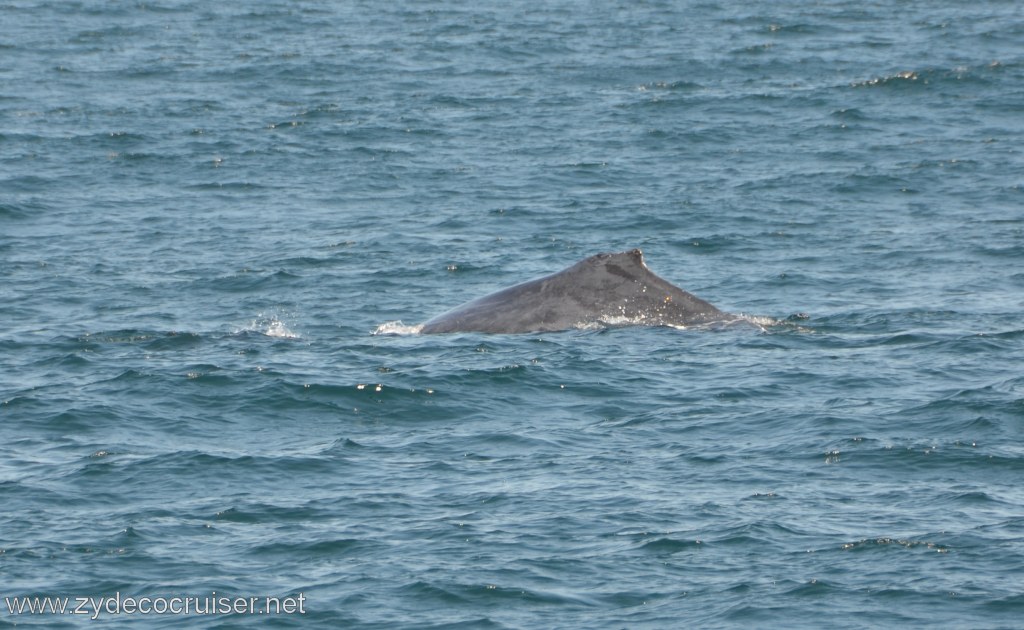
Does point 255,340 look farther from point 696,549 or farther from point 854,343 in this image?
point 696,549

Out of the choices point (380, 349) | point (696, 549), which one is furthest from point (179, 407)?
point (696, 549)

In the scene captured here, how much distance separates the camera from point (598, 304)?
77.0ft

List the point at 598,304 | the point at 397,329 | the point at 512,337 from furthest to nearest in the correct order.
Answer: the point at 397,329 < the point at 598,304 < the point at 512,337

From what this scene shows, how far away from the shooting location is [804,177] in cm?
3588

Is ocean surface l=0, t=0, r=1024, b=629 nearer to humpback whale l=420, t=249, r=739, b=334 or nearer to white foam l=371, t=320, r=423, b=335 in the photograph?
white foam l=371, t=320, r=423, b=335

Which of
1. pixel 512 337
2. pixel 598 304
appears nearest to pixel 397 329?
pixel 512 337

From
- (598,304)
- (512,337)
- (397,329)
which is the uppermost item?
(598,304)

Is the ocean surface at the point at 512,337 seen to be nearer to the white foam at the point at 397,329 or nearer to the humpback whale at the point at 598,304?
the white foam at the point at 397,329

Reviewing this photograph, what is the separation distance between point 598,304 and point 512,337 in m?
1.27

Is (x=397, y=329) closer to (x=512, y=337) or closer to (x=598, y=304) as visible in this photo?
(x=512, y=337)

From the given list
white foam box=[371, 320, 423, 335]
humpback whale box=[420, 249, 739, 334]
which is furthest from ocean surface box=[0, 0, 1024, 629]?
humpback whale box=[420, 249, 739, 334]

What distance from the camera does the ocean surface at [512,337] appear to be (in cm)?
1529

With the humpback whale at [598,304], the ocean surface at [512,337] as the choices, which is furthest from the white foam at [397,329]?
the humpback whale at [598,304]

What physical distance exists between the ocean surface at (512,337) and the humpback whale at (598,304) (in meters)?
0.42
